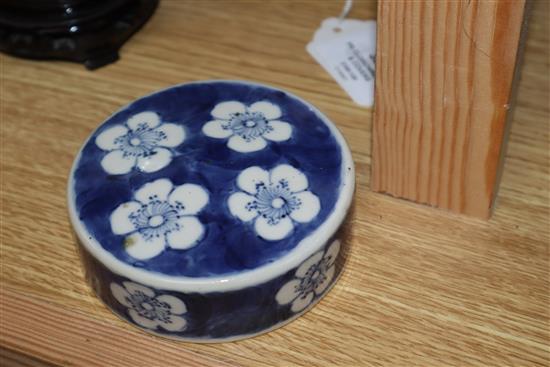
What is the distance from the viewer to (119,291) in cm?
54

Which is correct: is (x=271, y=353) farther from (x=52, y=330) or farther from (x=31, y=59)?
(x=31, y=59)

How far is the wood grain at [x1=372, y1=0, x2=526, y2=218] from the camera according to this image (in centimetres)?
52

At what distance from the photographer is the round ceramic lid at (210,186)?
0.52 meters

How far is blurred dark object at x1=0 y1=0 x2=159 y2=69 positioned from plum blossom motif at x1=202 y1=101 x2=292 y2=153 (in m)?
0.23

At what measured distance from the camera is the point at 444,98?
564 mm

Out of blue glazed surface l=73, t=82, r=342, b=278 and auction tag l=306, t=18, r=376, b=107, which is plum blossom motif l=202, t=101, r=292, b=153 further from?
auction tag l=306, t=18, r=376, b=107

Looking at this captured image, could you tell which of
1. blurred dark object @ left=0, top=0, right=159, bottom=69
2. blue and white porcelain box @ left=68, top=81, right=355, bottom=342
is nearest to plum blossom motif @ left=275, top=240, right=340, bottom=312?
blue and white porcelain box @ left=68, top=81, right=355, bottom=342

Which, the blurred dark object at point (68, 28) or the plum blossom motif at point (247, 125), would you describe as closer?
the plum blossom motif at point (247, 125)

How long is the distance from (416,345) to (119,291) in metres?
0.22

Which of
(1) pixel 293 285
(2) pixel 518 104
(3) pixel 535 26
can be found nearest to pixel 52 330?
(1) pixel 293 285

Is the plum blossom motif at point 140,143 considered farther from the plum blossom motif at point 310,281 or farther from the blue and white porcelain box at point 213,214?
the plum blossom motif at point 310,281

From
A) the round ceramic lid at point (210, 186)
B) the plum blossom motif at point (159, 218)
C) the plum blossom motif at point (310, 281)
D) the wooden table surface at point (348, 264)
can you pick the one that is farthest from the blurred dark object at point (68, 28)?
the plum blossom motif at point (310, 281)

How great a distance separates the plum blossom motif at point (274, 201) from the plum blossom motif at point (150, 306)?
8 cm

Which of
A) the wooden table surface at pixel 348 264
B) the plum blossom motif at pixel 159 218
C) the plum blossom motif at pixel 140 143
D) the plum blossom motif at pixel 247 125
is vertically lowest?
the wooden table surface at pixel 348 264
